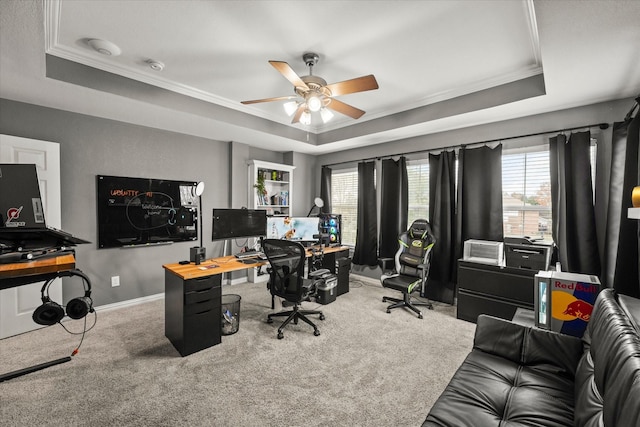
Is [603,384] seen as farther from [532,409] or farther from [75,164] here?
[75,164]

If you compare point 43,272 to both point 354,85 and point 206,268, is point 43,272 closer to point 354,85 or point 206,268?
point 206,268

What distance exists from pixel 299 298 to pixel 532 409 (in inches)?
76.3

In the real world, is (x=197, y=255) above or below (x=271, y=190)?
below

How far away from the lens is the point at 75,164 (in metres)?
3.18

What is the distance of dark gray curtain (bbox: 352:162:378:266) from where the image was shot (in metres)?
4.74

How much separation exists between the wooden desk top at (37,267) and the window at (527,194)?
4.26 meters

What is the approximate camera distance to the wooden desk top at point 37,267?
4.67 feet

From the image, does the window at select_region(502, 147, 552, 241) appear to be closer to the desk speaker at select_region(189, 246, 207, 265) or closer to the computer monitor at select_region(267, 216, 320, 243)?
the computer monitor at select_region(267, 216, 320, 243)

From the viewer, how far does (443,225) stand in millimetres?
3822

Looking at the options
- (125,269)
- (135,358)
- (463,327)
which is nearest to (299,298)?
(135,358)

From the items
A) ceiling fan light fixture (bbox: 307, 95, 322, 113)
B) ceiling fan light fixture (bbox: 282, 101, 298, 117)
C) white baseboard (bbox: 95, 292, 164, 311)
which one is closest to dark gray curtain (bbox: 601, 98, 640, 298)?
ceiling fan light fixture (bbox: 307, 95, 322, 113)

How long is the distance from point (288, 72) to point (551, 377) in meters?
2.59

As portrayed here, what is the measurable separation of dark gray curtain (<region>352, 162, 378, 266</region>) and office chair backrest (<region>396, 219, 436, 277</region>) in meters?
0.91

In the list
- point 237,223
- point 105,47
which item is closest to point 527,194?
point 237,223
